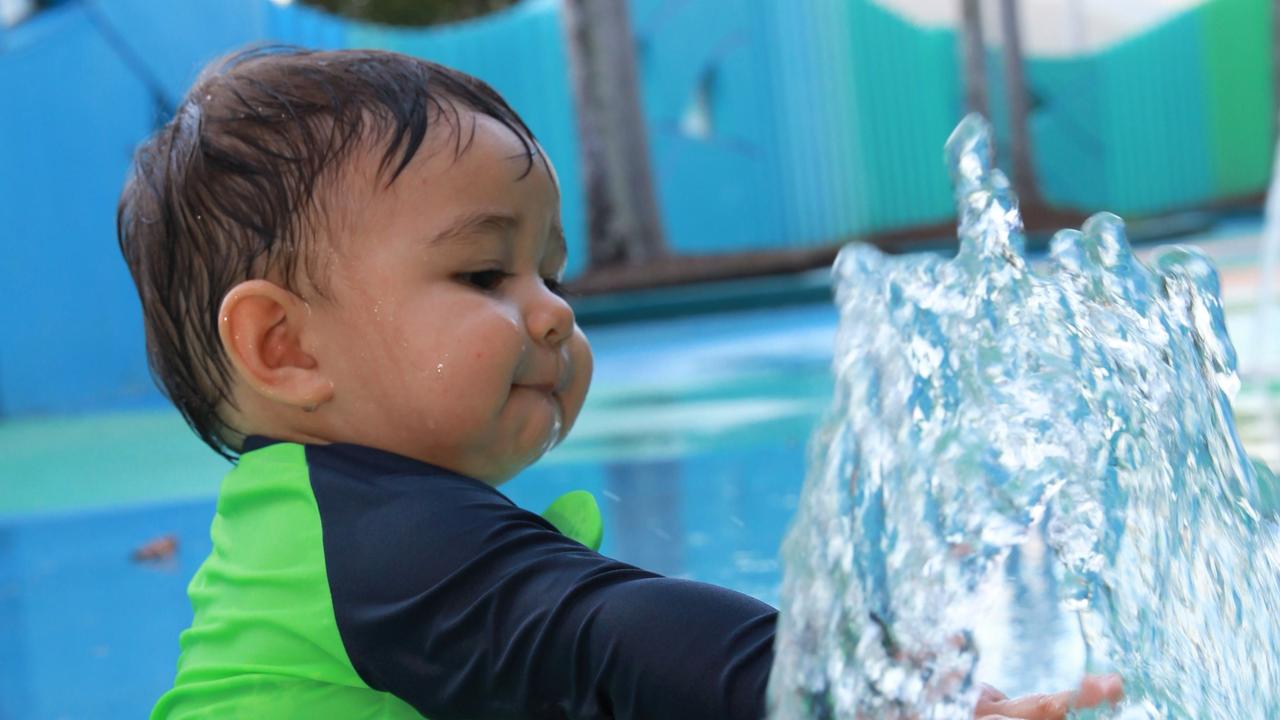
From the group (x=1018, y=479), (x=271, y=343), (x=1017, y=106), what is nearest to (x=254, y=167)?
(x=271, y=343)

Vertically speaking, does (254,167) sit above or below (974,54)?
above

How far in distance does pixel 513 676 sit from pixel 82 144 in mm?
7042

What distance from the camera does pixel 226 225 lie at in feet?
4.96

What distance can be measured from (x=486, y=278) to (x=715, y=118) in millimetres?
14705

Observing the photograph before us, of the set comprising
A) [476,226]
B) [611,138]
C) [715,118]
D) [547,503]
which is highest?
[476,226]

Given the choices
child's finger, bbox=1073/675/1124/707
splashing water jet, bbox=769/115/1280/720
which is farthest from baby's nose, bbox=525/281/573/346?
child's finger, bbox=1073/675/1124/707

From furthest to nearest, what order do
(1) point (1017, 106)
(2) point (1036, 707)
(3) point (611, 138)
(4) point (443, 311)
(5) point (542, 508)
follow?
(1) point (1017, 106) → (3) point (611, 138) → (5) point (542, 508) → (4) point (443, 311) → (2) point (1036, 707)

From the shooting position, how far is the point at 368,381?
1.49m

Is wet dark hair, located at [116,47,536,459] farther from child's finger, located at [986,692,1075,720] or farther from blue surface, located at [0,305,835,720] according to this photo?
blue surface, located at [0,305,835,720]

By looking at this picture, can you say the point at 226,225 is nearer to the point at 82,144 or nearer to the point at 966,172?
the point at 966,172

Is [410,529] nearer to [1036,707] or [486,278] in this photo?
[486,278]

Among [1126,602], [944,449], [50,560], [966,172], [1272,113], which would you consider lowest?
[1272,113]

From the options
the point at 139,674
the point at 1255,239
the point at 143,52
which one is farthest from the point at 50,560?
the point at 1255,239

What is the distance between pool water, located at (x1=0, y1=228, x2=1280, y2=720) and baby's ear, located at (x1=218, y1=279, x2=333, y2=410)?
2.22ft
